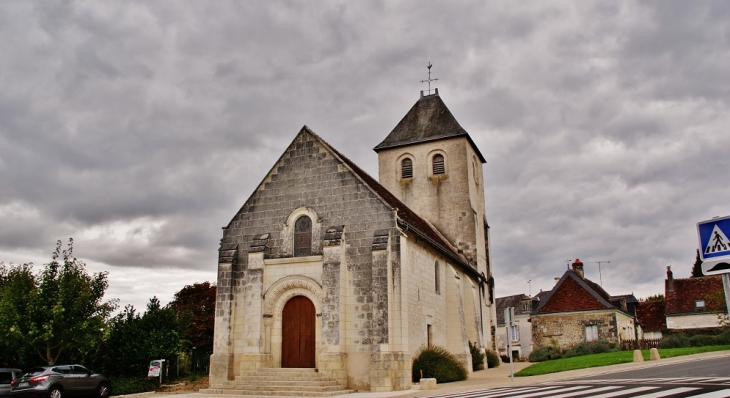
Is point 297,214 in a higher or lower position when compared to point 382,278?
higher

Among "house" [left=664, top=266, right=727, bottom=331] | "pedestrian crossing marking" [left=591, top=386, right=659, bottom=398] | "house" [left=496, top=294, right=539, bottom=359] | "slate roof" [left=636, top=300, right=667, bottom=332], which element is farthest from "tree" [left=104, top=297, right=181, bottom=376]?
"slate roof" [left=636, top=300, right=667, bottom=332]

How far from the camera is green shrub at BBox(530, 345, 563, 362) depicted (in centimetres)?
3306

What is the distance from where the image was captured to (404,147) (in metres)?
33.7

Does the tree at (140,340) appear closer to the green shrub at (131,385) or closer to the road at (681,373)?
the green shrub at (131,385)

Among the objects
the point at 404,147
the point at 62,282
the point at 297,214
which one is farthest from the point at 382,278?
the point at 404,147

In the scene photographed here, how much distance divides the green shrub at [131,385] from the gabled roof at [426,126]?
1842cm

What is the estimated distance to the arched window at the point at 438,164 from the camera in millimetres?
32656

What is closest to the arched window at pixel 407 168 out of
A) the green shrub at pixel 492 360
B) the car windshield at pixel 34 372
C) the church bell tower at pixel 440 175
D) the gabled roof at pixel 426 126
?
the church bell tower at pixel 440 175

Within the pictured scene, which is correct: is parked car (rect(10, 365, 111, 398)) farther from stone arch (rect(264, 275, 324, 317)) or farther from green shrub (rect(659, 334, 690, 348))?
green shrub (rect(659, 334, 690, 348))

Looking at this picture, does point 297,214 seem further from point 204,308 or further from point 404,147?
point 204,308

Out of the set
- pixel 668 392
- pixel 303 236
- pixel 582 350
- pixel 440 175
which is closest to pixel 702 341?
pixel 582 350

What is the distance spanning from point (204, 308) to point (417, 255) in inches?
918

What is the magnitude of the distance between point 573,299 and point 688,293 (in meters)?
11.7

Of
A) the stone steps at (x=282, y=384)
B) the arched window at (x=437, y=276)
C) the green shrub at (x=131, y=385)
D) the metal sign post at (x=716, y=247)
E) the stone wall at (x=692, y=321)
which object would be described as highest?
the arched window at (x=437, y=276)
